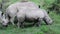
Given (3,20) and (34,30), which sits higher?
(3,20)

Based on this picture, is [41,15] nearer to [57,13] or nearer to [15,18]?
[15,18]

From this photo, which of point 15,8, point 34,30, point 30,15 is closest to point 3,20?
point 15,8

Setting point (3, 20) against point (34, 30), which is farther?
point (3, 20)

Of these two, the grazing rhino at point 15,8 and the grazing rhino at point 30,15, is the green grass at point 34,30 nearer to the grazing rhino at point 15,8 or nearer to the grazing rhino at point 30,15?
the grazing rhino at point 30,15

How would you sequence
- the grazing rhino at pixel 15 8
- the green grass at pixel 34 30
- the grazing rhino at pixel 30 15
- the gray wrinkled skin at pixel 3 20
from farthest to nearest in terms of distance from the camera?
the grazing rhino at pixel 15 8 < the gray wrinkled skin at pixel 3 20 < the grazing rhino at pixel 30 15 < the green grass at pixel 34 30

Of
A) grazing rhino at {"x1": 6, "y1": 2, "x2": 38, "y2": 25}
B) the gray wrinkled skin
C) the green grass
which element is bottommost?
the green grass

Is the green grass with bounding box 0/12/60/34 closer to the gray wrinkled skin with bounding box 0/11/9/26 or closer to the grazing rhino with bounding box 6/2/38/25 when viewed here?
the gray wrinkled skin with bounding box 0/11/9/26

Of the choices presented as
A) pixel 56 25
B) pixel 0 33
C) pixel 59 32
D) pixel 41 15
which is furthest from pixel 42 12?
pixel 0 33

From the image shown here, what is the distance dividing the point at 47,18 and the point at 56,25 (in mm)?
654

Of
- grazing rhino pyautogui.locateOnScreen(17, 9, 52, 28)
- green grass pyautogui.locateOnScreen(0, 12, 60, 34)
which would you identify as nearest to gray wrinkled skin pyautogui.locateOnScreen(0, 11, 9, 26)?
green grass pyautogui.locateOnScreen(0, 12, 60, 34)

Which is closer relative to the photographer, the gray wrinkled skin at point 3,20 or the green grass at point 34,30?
the green grass at point 34,30

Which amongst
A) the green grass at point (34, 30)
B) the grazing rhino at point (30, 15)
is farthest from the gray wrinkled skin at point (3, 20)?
the grazing rhino at point (30, 15)

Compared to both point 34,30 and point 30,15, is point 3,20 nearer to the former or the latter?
point 30,15

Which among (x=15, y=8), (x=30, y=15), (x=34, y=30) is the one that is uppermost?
(x=15, y=8)
